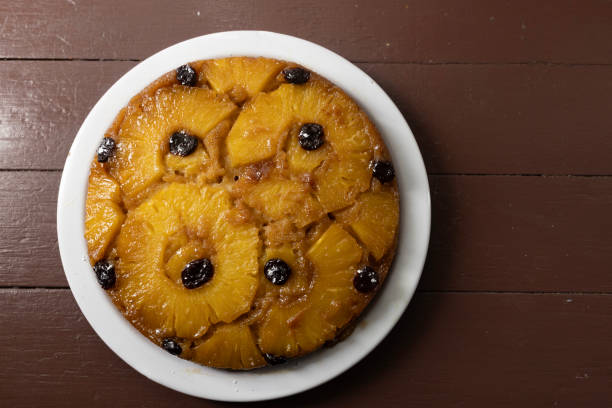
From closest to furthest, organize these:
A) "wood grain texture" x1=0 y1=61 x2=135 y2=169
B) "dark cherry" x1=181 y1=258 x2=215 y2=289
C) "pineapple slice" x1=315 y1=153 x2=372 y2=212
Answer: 1. "dark cherry" x1=181 y1=258 x2=215 y2=289
2. "pineapple slice" x1=315 y1=153 x2=372 y2=212
3. "wood grain texture" x1=0 y1=61 x2=135 y2=169

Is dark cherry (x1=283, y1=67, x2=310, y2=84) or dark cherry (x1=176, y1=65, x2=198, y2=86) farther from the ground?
dark cherry (x1=176, y1=65, x2=198, y2=86)

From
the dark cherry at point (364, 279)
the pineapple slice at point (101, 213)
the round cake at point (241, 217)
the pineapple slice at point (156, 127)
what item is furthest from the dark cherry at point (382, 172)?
the pineapple slice at point (101, 213)

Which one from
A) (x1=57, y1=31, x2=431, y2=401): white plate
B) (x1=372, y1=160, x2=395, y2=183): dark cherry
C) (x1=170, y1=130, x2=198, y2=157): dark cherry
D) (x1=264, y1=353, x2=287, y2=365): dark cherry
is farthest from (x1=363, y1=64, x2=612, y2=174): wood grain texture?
(x1=264, y1=353, x2=287, y2=365): dark cherry

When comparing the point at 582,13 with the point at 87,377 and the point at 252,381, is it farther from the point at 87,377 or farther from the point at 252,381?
the point at 87,377

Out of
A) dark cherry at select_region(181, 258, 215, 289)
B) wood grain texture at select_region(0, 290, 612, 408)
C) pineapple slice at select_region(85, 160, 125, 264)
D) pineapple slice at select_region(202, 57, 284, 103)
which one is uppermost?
pineapple slice at select_region(202, 57, 284, 103)

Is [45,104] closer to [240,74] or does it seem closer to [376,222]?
[240,74]

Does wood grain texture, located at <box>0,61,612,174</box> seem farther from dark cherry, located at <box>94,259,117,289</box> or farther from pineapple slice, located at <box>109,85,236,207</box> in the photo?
dark cherry, located at <box>94,259,117,289</box>
